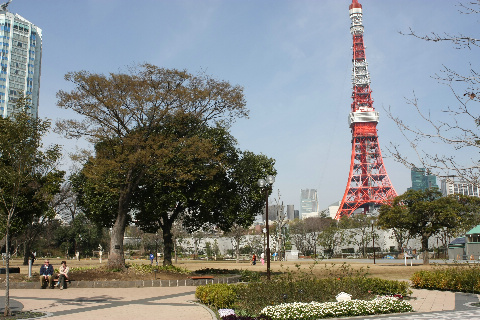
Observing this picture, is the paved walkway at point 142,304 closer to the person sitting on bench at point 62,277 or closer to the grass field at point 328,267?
the person sitting on bench at point 62,277

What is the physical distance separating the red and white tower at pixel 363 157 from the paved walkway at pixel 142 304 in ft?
228

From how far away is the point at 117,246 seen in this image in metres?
22.2

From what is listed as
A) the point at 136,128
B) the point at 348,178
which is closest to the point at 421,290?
the point at 136,128

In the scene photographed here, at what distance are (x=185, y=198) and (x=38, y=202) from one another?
787 centimetres

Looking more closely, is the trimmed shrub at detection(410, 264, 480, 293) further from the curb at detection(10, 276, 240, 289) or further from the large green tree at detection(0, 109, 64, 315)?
the large green tree at detection(0, 109, 64, 315)

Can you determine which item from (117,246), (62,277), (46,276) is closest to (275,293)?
(62,277)

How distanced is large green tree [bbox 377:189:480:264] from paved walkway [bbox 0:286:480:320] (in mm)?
22294

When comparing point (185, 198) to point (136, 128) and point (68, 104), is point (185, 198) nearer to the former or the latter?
point (136, 128)

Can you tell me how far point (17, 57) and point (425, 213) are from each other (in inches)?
4564

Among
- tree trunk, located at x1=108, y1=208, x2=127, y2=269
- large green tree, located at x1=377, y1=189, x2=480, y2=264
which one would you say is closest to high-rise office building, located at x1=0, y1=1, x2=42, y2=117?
large green tree, located at x1=377, y1=189, x2=480, y2=264

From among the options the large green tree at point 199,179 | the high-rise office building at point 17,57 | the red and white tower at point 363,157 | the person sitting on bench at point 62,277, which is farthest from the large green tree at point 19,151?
the high-rise office building at point 17,57

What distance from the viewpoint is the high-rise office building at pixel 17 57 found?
11719 cm

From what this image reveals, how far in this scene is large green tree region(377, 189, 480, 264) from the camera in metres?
37.8

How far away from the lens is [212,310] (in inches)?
493
